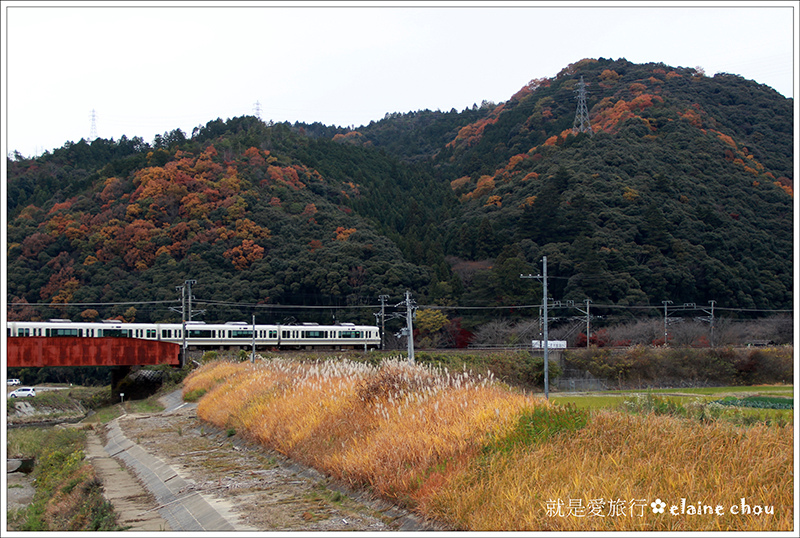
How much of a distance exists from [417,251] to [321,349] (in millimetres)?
18968

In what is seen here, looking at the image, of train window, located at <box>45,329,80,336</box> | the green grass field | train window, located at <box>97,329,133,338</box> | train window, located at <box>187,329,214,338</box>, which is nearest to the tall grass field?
the green grass field

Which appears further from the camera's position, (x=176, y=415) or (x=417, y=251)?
(x=417, y=251)

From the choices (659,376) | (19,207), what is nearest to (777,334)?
(659,376)

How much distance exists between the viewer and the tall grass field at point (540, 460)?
5562 mm

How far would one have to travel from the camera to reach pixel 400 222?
78375 millimetres

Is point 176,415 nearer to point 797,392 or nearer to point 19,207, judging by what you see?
point 797,392

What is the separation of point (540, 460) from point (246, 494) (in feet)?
13.8

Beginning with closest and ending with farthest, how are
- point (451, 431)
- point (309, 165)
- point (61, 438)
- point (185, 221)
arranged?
point (451, 431) → point (61, 438) → point (185, 221) → point (309, 165)

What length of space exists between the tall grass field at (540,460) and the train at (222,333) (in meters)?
27.8

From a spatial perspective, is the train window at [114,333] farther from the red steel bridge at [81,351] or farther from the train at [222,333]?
the red steel bridge at [81,351]

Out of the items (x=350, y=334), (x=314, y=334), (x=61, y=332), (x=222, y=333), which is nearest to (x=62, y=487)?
(x=61, y=332)

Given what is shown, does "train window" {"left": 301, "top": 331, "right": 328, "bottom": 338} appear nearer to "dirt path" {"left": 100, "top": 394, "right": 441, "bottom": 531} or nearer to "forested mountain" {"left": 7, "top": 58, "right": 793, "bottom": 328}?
"forested mountain" {"left": 7, "top": 58, "right": 793, "bottom": 328}

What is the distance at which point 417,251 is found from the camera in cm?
6197

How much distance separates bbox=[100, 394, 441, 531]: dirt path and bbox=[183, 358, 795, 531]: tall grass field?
0.27 meters
